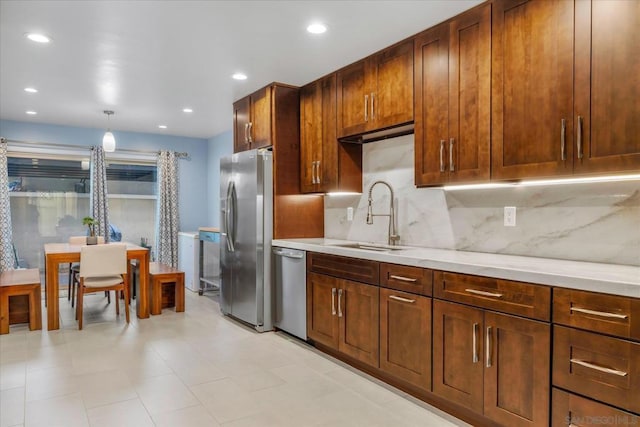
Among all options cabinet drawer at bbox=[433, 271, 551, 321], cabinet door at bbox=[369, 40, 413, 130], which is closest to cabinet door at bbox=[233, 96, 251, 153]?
cabinet door at bbox=[369, 40, 413, 130]

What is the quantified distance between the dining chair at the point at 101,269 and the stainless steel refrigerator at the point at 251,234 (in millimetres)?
1150

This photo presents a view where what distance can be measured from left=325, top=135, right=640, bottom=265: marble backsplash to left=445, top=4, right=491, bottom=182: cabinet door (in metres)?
0.35

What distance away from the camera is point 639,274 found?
1.84m

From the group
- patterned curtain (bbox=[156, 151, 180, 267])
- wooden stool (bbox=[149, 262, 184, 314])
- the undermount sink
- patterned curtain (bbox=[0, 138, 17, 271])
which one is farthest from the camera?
patterned curtain (bbox=[156, 151, 180, 267])

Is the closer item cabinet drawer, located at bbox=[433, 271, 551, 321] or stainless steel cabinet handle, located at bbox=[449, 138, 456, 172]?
cabinet drawer, located at bbox=[433, 271, 551, 321]

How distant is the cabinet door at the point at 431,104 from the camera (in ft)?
8.95

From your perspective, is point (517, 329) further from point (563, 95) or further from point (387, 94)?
point (387, 94)

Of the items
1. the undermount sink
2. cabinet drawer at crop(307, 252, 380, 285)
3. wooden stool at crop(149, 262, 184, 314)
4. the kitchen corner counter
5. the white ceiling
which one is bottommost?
wooden stool at crop(149, 262, 184, 314)

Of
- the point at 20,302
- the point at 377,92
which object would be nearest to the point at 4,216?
the point at 20,302

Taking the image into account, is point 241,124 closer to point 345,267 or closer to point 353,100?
point 353,100

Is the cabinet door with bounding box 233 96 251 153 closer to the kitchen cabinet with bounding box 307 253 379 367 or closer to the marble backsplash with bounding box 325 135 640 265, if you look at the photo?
the marble backsplash with bounding box 325 135 640 265

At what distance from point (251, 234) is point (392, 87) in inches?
76.0

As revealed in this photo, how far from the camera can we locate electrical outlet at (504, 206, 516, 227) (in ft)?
8.77

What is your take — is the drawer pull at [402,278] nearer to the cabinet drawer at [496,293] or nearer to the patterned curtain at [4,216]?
the cabinet drawer at [496,293]
